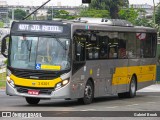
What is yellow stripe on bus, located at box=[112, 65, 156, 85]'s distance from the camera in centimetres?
2742

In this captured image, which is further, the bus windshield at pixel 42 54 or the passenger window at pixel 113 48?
the passenger window at pixel 113 48

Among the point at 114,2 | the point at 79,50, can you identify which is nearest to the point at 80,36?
the point at 79,50

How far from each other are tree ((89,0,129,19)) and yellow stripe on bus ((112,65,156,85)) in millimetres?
76862

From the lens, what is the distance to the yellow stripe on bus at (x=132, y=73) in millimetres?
27419

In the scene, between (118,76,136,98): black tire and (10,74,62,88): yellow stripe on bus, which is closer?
(10,74,62,88): yellow stripe on bus

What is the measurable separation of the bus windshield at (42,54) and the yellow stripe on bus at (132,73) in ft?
15.7

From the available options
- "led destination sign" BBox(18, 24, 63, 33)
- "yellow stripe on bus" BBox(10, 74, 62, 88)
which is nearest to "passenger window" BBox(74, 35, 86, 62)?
"led destination sign" BBox(18, 24, 63, 33)

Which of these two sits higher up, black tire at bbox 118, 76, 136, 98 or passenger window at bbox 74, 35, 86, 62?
passenger window at bbox 74, 35, 86, 62

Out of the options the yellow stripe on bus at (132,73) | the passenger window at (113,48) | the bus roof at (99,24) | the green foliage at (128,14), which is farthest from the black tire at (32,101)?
the green foliage at (128,14)

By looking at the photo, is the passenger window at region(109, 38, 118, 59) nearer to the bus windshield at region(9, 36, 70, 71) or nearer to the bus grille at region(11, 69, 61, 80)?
the bus windshield at region(9, 36, 70, 71)

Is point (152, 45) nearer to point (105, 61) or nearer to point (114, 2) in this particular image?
point (105, 61)

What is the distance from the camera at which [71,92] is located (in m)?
22.6

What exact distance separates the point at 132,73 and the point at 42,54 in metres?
7.80

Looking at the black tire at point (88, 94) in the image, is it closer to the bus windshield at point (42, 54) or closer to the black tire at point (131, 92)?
the bus windshield at point (42, 54)
